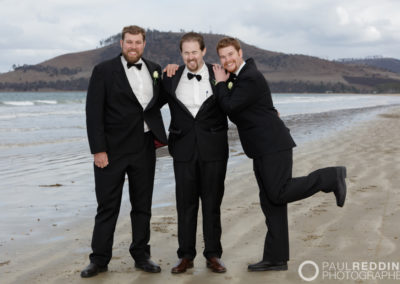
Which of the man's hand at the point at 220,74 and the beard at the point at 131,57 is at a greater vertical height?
the beard at the point at 131,57

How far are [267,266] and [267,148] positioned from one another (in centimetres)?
95

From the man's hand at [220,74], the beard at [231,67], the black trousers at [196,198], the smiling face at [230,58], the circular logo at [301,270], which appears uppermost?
the smiling face at [230,58]

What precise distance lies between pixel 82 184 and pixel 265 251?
430cm

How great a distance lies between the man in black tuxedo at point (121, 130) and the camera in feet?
12.8

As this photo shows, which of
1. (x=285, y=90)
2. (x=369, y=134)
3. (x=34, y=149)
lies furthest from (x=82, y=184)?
(x=285, y=90)

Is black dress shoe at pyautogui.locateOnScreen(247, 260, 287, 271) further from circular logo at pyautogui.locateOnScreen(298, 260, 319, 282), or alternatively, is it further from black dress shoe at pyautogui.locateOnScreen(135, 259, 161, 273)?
black dress shoe at pyautogui.locateOnScreen(135, 259, 161, 273)

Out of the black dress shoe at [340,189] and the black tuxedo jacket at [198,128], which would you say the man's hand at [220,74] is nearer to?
the black tuxedo jacket at [198,128]

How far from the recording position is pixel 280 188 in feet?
12.5

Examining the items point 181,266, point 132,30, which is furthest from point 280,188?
point 132,30

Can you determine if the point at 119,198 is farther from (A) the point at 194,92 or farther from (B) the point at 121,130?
(A) the point at 194,92

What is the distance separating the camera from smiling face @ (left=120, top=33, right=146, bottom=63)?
3.89 meters

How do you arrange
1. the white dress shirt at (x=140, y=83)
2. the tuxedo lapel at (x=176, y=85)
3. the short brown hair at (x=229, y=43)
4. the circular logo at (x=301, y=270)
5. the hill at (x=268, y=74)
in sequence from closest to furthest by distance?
1. the circular logo at (x=301, y=270)
2. the short brown hair at (x=229, y=43)
3. the tuxedo lapel at (x=176, y=85)
4. the white dress shirt at (x=140, y=83)
5. the hill at (x=268, y=74)

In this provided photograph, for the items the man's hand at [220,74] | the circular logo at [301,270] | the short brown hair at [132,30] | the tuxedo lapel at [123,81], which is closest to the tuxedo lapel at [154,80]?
the tuxedo lapel at [123,81]

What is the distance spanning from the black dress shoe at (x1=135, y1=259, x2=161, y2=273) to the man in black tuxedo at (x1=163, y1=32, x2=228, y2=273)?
0.15 meters
